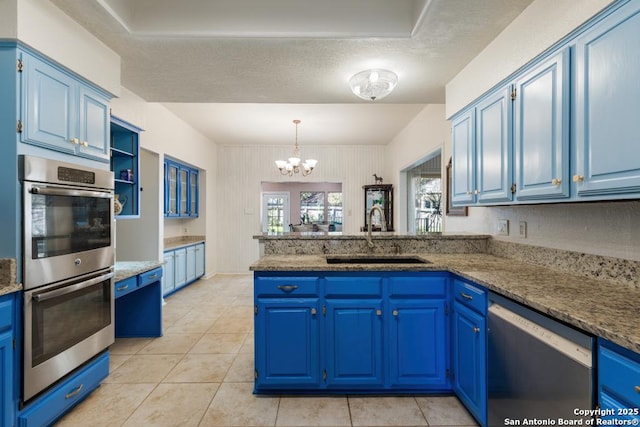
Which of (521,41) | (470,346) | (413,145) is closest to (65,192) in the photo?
(470,346)

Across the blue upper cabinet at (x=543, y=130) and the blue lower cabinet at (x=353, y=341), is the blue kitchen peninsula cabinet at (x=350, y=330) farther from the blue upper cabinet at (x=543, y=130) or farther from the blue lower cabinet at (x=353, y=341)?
the blue upper cabinet at (x=543, y=130)

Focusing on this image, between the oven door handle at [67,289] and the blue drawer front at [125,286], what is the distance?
1.03 feet

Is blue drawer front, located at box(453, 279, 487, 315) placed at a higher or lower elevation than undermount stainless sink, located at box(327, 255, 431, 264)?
lower

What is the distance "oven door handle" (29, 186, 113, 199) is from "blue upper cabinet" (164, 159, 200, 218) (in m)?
2.56

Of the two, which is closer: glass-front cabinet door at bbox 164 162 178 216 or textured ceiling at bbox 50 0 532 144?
textured ceiling at bbox 50 0 532 144

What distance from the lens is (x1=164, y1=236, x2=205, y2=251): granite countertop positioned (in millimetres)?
4875

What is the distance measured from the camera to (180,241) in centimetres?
539

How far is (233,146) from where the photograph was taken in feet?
21.3

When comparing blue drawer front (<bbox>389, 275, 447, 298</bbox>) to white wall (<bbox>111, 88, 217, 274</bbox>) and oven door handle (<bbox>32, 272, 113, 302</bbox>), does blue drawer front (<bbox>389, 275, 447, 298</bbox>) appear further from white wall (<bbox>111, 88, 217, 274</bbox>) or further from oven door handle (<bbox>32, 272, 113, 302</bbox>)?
white wall (<bbox>111, 88, 217, 274</bbox>)

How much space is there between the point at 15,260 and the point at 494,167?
281cm

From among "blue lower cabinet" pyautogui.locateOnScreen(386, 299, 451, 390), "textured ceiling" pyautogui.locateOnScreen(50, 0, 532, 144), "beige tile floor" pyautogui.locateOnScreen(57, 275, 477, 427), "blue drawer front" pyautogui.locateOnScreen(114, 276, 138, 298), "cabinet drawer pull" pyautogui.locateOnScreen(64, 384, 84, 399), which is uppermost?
"textured ceiling" pyautogui.locateOnScreen(50, 0, 532, 144)

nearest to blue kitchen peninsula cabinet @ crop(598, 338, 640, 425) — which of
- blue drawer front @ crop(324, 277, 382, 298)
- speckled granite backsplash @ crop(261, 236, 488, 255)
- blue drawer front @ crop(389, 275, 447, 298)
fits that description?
blue drawer front @ crop(389, 275, 447, 298)

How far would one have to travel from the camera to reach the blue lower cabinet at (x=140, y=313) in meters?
3.16

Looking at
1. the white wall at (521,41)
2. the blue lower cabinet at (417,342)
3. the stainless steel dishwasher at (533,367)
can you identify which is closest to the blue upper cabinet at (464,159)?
the white wall at (521,41)
